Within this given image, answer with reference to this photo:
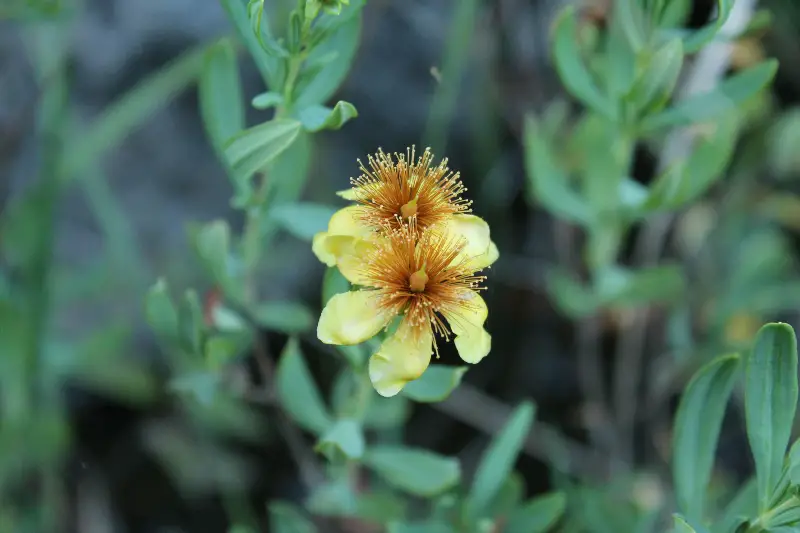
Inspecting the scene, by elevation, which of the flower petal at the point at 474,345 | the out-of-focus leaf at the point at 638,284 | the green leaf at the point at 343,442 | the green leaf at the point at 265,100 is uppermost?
the out-of-focus leaf at the point at 638,284

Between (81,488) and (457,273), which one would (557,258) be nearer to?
(457,273)

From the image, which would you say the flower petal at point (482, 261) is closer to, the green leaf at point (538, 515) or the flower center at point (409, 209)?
the flower center at point (409, 209)

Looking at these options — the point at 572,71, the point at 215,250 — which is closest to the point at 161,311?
the point at 215,250

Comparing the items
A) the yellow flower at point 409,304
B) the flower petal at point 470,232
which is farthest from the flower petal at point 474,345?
the flower petal at point 470,232

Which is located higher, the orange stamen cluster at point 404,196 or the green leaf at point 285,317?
the green leaf at point 285,317

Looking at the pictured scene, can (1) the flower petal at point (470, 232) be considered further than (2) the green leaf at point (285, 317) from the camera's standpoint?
No

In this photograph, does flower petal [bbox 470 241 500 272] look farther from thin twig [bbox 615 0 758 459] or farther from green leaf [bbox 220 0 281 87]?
thin twig [bbox 615 0 758 459]

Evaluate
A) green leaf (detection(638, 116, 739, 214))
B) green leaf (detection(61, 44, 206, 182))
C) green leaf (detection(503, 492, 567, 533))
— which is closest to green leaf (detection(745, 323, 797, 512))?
green leaf (detection(503, 492, 567, 533))
